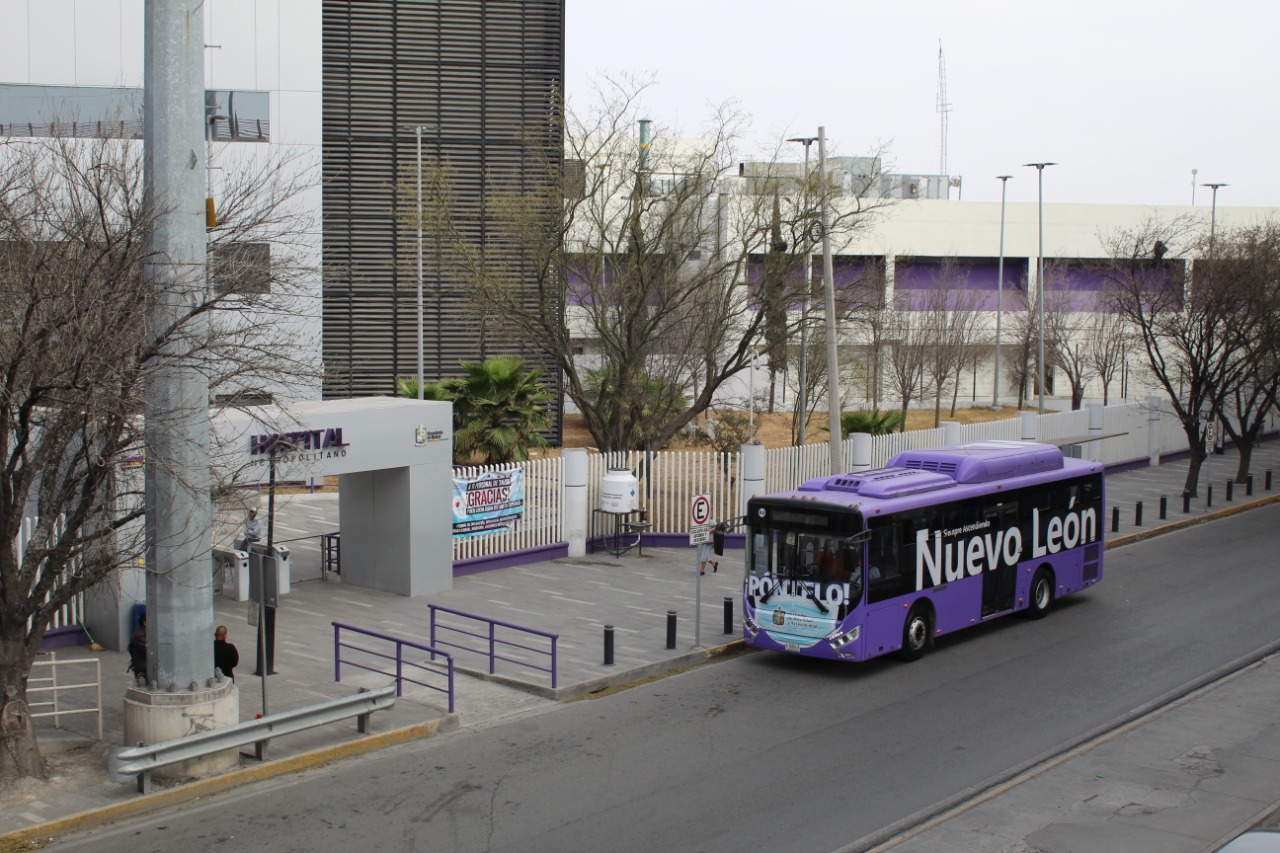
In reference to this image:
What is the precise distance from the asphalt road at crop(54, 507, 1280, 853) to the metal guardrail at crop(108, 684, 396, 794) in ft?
1.61

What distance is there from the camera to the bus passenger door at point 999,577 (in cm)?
1886

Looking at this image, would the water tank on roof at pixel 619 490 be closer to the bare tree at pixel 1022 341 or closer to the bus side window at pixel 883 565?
the bus side window at pixel 883 565

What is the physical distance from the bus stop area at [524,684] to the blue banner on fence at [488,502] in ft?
2.90

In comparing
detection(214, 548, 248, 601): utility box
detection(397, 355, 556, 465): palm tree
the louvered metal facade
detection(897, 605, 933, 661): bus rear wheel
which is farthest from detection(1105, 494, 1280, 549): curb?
the louvered metal facade

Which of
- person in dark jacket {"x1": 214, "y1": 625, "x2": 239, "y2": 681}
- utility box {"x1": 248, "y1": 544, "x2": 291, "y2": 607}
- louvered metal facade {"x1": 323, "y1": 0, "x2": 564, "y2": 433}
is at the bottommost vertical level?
person in dark jacket {"x1": 214, "y1": 625, "x2": 239, "y2": 681}

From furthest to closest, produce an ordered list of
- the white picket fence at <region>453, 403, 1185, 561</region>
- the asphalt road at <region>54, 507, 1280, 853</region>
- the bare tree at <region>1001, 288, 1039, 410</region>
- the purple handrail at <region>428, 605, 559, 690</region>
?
the bare tree at <region>1001, 288, 1039, 410</region>
the white picket fence at <region>453, 403, 1185, 561</region>
the purple handrail at <region>428, 605, 559, 690</region>
the asphalt road at <region>54, 507, 1280, 853</region>

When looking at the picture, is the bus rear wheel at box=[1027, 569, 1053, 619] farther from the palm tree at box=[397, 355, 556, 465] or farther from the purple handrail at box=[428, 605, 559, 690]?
the palm tree at box=[397, 355, 556, 465]

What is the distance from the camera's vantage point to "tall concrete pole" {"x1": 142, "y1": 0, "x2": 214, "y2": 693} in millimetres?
11602

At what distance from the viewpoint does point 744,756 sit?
13234mm

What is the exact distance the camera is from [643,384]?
33.2m

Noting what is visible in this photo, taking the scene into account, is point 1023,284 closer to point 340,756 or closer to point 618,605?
point 618,605

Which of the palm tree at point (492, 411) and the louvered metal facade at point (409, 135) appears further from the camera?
the louvered metal facade at point (409, 135)

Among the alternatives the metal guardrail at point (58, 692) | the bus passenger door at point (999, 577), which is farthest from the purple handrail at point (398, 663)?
the bus passenger door at point (999, 577)

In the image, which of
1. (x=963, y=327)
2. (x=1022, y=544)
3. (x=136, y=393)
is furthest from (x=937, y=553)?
(x=963, y=327)
